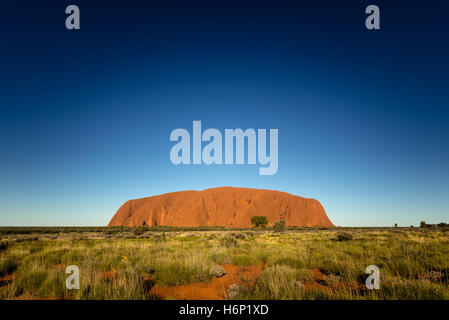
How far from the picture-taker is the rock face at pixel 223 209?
92438 millimetres

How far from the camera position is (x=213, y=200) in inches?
4026

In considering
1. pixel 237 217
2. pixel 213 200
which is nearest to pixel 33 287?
pixel 237 217

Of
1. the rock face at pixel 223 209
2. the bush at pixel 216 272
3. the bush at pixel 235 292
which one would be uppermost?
the bush at pixel 235 292

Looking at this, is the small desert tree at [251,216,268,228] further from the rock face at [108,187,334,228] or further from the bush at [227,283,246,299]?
the bush at [227,283,246,299]

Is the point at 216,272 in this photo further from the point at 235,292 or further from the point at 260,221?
the point at 260,221

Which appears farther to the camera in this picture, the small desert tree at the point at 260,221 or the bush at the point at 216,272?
the small desert tree at the point at 260,221

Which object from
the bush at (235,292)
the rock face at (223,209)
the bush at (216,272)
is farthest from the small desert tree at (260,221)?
the bush at (235,292)

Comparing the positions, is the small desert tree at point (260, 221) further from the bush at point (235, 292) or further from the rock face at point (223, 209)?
the bush at point (235, 292)

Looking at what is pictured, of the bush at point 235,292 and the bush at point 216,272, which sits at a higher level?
the bush at point 235,292

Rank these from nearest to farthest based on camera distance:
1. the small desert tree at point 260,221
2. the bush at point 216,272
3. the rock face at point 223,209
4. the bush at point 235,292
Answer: the bush at point 235,292 < the bush at point 216,272 < the small desert tree at point 260,221 < the rock face at point 223,209

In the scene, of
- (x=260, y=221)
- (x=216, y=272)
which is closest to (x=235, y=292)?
(x=216, y=272)

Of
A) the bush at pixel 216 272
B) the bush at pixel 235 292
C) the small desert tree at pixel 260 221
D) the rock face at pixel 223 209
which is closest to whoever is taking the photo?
the bush at pixel 235 292

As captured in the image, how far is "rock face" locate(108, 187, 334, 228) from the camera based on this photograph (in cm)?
9244
